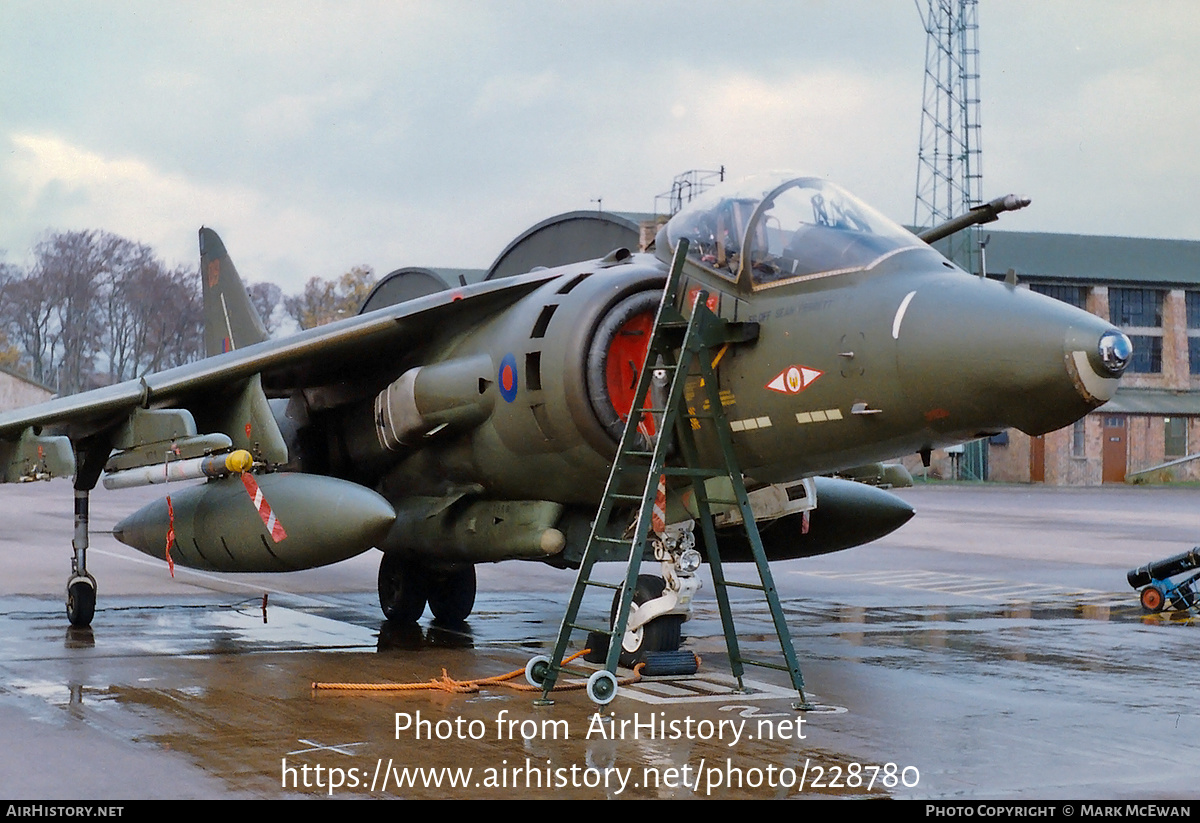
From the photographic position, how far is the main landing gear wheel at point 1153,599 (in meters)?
13.0

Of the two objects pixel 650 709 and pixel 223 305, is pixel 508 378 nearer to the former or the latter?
pixel 650 709

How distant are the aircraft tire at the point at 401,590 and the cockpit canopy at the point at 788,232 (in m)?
4.69

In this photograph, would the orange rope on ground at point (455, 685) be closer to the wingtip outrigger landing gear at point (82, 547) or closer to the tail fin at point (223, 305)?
the wingtip outrigger landing gear at point (82, 547)

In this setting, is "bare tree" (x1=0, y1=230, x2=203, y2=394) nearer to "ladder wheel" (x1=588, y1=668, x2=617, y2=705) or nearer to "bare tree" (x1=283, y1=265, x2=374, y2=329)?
"bare tree" (x1=283, y1=265, x2=374, y2=329)

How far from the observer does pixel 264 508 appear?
9.66 m

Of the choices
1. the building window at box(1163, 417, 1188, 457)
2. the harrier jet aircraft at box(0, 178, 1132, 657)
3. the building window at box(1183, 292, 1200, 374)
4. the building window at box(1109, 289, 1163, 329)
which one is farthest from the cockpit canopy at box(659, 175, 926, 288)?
the building window at box(1183, 292, 1200, 374)

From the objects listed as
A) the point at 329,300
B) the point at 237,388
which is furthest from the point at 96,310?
the point at 237,388

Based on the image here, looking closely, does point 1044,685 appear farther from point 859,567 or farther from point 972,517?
point 972,517

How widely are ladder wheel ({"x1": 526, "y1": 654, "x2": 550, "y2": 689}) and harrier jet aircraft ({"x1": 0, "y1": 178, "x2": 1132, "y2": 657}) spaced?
1.33m

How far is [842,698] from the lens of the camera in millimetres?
8164

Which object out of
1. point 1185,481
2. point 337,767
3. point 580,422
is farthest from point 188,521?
point 1185,481

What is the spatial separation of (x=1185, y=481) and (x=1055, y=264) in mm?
10312

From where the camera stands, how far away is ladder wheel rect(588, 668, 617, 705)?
748 cm

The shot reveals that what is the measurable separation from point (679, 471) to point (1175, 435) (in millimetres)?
53833
